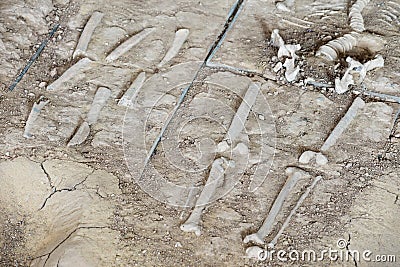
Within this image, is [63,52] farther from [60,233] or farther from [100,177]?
[60,233]

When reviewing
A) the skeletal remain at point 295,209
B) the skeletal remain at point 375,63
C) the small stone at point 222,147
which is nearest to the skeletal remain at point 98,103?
the small stone at point 222,147

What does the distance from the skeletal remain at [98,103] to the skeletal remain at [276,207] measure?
1.47 m

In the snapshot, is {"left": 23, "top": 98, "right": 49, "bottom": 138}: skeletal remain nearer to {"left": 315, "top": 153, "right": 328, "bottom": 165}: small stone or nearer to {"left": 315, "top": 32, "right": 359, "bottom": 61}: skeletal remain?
{"left": 315, "top": 153, "right": 328, "bottom": 165}: small stone

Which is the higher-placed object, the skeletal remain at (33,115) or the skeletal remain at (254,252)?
the skeletal remain at (33,115)

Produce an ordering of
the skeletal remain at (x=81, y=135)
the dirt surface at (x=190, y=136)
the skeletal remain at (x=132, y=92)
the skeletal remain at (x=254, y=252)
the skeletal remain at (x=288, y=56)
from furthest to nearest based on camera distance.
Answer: the skeletal remain at (x=288, y=56) < the skeletal remain at (x=132, y=92) < the skeletal remain at (x=81, y=135) < the dirt surface at (x=190, y=136) < the skeletal remain at (x=254, y=252)

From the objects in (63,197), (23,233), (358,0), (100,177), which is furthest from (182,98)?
(358,0)

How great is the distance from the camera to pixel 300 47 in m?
4.61

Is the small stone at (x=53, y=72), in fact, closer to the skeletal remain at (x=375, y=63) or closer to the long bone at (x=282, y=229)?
the long bone at (x=282, y=229)

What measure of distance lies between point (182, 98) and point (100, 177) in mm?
965

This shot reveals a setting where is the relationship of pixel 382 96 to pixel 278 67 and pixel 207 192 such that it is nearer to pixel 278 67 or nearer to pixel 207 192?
pixel 278 67

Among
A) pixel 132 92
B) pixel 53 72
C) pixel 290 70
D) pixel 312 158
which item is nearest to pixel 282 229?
pixel 312 158

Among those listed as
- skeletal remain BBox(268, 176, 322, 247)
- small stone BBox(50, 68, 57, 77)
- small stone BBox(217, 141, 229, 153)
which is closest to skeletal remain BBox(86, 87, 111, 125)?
small stone BBox(50, 68, 57, 77)

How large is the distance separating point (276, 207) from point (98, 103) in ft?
5.22

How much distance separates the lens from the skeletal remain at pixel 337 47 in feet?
14.7
